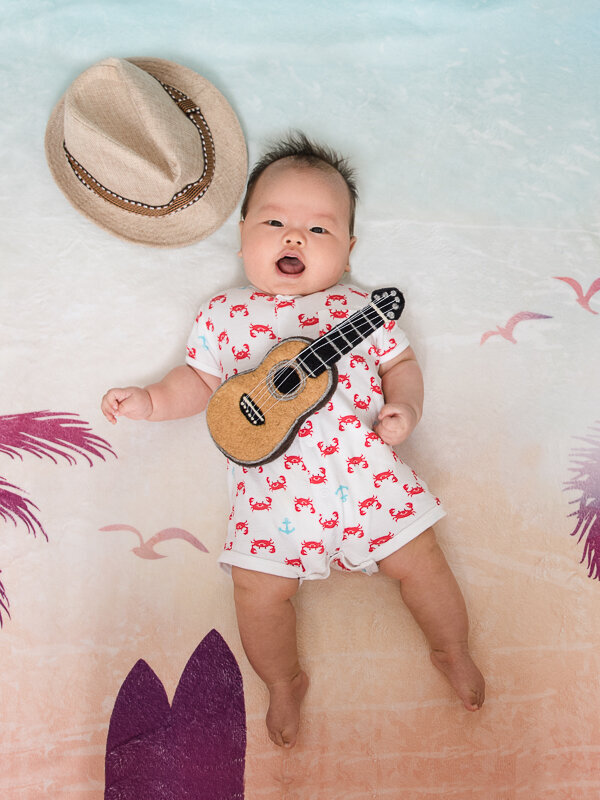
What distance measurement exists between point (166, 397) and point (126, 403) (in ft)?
0.29

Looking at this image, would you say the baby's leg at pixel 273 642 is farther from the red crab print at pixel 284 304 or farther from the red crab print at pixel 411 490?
the red crab print at pixel 284 304

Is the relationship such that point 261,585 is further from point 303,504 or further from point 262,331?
point 262,331

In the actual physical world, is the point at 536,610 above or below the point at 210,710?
above

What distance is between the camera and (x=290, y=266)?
1339mm

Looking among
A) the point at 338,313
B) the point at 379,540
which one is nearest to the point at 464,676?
the point at 379,540

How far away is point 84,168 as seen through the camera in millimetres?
1375

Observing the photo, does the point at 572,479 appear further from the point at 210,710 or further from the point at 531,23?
the point at 531,23

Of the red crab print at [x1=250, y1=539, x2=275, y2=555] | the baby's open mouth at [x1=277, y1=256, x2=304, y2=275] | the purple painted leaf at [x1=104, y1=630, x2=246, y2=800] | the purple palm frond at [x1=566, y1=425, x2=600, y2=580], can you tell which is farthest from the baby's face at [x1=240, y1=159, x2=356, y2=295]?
the purple painted leaf at [x1=104, y1=630, x2=246, y2=800]

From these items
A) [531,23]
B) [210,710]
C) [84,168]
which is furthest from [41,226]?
[531,23]

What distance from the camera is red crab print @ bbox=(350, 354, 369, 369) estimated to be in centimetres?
132

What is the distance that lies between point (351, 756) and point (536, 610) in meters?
0.48

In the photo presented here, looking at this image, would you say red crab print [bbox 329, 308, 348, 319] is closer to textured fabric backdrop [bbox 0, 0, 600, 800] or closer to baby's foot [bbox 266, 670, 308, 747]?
textured fabric backdrop [bbox 0, 0, 600, 800]

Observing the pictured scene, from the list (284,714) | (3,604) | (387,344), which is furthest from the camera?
(387,344)

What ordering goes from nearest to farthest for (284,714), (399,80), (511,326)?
(284,714)
(511,326)
(399,80)
